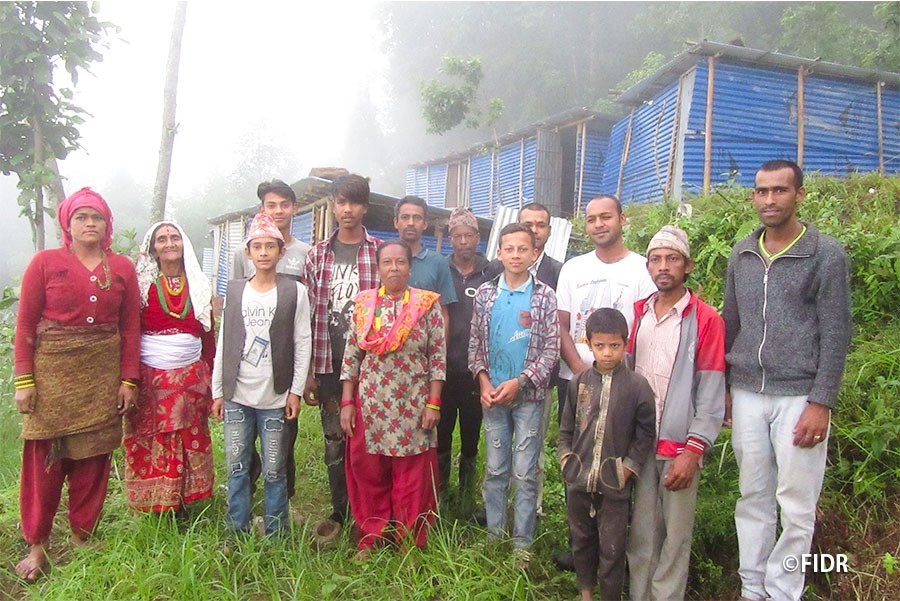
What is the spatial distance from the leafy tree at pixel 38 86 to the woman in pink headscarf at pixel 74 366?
1.59 meters

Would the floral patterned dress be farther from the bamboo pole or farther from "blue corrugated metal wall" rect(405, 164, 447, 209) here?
"blue corrugated metal wall" rect(405, 164, 447, 209)

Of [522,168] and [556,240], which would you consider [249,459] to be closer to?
[556,240]

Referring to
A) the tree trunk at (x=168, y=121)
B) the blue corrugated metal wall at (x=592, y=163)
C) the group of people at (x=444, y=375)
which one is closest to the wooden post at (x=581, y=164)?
the blue corrugated metal wall at (x=592, y=163)

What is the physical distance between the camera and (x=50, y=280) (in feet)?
9.23

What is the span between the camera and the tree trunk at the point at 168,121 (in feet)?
19.4

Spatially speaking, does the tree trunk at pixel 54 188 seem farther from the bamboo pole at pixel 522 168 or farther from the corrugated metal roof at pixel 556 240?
the bamboo pole at pixel 522 168

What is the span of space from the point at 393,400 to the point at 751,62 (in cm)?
968

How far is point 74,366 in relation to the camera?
2.85 m

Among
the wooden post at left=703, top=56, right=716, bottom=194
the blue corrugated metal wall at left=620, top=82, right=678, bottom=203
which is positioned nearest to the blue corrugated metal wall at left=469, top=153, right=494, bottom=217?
the blue corrugated metal wall at left=620, top=82, right=678, bottom=203

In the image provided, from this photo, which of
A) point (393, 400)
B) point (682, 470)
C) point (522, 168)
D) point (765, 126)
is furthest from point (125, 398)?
point (522, 168)

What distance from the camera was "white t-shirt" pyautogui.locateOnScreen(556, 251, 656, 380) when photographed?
113 inches

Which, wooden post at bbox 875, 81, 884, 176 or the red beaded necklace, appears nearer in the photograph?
the red beaded necklace

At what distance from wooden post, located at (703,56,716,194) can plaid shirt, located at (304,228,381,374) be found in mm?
7857

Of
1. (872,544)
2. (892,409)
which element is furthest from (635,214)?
(872,544)
